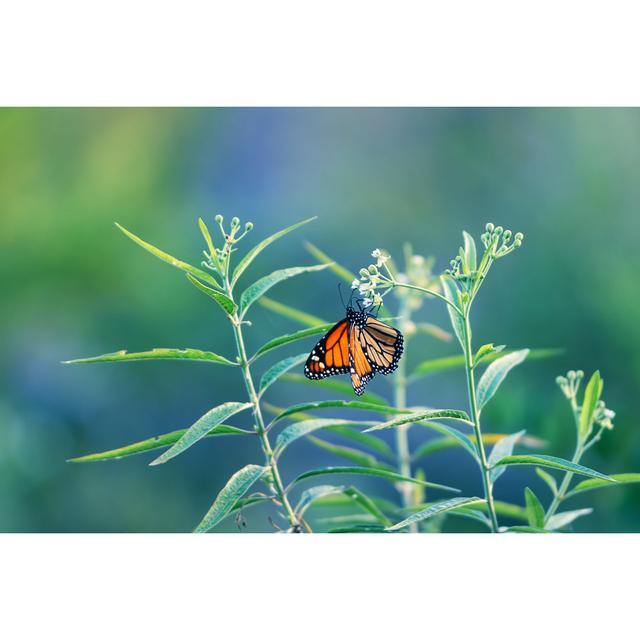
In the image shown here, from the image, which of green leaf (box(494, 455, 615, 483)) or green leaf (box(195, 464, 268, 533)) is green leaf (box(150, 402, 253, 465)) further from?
green leaf (box(494, 455, 615, 483))

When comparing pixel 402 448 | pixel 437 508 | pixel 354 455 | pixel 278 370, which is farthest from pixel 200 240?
pixel 437 508

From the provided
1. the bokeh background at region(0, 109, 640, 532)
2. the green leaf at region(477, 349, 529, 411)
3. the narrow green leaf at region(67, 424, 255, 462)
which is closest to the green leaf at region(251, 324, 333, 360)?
the narrow green leaf at region(67, 424, 255, 462)

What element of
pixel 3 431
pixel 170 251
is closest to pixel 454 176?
pixel 170 251

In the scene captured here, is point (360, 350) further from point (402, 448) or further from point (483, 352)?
point (483, 352)

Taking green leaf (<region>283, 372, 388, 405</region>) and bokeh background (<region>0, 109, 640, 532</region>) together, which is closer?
green leaf (<region>283, 372, 388, 405</region>)

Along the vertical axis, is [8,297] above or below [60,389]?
above

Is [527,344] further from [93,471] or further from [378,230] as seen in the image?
[93,471]

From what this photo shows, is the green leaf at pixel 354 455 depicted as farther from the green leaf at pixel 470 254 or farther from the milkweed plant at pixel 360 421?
the green leaf at pixel 470 254
